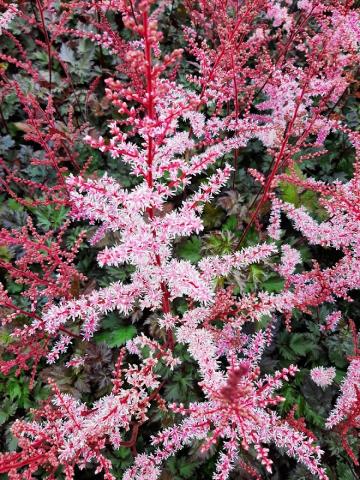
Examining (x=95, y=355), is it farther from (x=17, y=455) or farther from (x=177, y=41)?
(x=177, y=41)

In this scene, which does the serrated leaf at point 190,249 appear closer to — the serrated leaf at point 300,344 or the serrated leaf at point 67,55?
the serrated leaf at point 300,344

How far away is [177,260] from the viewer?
250 cm

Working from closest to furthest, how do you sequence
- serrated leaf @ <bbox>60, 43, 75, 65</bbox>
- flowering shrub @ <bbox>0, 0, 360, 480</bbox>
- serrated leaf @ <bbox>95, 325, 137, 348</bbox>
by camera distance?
flowering shrub @ <bbox>0, 0, 360, 480</bbox> < serrated leaf @ <bbox>95, 325, 137, 348</bbox> < serrated leaf @ <bbox>60, 43, 75, 65</bbox>

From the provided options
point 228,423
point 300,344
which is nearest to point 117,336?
point 228,423

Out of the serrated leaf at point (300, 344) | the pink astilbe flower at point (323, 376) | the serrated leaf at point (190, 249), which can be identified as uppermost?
the serrated leaf at point (190, 249)

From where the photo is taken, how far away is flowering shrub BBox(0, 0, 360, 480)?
165 cm

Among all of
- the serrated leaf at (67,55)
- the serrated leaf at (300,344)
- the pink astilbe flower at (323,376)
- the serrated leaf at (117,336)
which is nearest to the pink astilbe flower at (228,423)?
the pink astilbe flower at (323,376)

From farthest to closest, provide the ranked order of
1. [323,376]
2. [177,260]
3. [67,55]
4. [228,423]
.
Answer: [67,55] < [177,260] < [323,376] < [228,423]

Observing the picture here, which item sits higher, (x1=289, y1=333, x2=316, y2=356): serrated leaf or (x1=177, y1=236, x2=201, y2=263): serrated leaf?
(x1=177, y1=236, x2=201, y2=263): serrated leaf

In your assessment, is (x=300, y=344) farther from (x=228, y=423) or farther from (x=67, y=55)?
(x=67, y=55)

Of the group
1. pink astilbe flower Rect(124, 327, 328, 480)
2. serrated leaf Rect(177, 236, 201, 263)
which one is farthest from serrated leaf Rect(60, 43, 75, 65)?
pink astilbe flower Rect(124, 327, 328, 480)

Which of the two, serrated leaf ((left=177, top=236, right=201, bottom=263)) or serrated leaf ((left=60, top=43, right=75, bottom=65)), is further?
serrated leaf ((left=60, top=43, right=75, bottom=65))

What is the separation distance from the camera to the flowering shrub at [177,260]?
1654 mm

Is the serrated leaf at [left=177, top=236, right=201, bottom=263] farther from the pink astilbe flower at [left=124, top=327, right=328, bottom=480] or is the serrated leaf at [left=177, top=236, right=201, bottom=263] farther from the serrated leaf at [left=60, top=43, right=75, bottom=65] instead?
the serrated leaf at [left=60, top=43, right=75, bottom=65]
